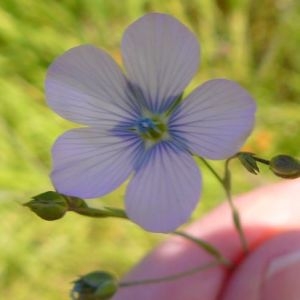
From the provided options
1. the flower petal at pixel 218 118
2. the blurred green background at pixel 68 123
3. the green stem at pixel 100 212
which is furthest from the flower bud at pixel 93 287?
the blurred green background at pixel 68 123

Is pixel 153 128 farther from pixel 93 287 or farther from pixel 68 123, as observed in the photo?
pixel 68 123

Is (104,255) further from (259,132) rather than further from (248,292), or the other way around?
(248,292)

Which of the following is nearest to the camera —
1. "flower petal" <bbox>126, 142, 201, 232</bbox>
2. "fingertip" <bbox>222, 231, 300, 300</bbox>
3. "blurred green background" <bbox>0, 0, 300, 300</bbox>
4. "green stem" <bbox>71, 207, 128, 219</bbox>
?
"flower petal" <bbox>126, 142, 201, 232</bbox>

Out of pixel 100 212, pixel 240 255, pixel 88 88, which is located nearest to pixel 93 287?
pixel 100 212

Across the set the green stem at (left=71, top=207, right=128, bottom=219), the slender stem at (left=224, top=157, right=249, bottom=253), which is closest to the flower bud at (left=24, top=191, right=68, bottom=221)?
the green stem at (left=71, top=207, right=128, bottom=219)

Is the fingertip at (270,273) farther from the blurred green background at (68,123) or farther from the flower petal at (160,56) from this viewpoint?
the blurred green background at (68,123)

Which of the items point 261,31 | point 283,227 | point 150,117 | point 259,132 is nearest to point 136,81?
point 150,117

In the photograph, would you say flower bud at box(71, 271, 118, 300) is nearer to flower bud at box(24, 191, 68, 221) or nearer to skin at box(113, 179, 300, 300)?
flower bud at box(24, 191, 68, 221)

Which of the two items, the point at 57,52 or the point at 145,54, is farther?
the point at 57,52
